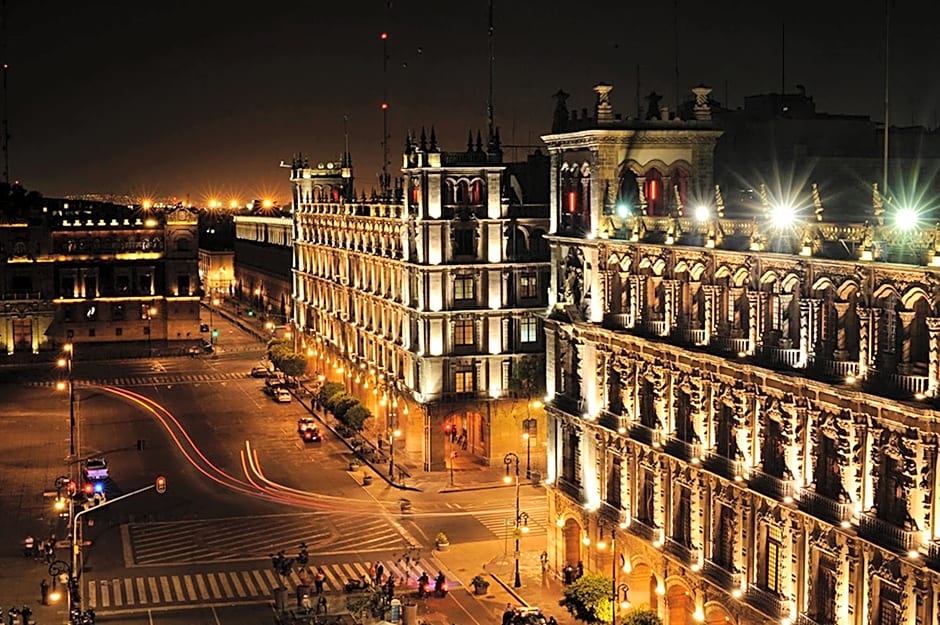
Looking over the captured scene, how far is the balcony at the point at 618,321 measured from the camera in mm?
68438

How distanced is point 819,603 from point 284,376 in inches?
3997

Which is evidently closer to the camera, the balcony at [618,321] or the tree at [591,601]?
the tree at [591,601]

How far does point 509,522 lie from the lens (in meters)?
85.9

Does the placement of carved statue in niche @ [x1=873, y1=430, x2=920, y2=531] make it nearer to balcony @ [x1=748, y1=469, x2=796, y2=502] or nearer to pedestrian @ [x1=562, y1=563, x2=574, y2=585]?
balcony @ [x1=748, y1=469, x2=796, y2=502]

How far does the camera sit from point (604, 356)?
233ft

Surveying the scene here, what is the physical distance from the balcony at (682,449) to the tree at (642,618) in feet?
23.7

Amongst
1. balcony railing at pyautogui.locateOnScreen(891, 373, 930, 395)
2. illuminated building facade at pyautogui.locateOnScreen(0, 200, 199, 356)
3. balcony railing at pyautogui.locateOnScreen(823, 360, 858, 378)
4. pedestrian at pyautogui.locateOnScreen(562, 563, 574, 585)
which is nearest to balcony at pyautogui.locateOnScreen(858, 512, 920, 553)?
balcony railing at pyautogui.locateOnScreen(891, 373, 930, 395)

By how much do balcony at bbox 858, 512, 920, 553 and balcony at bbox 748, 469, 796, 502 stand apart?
4697mm

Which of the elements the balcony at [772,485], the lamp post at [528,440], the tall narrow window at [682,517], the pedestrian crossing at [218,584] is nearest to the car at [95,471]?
the pedestrian crossing at [218,584]

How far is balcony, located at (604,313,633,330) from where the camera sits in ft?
225

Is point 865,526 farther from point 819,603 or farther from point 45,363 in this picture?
point 45,363

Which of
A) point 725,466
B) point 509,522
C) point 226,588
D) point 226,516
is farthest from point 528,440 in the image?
point 725,466

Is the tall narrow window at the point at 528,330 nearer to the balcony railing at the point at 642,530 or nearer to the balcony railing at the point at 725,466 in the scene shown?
the balcony railing at the point at 642,530

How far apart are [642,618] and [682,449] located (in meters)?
7.97
